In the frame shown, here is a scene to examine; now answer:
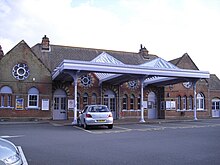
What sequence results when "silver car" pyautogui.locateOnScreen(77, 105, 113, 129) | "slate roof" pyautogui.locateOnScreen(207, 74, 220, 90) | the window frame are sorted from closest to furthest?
"silver car" pyautogui.locateOnScreen(77, 105, 113, 129) → the window frame → "slate roof" pyautogui.locateOnScreen(207, 74, 220, 90)

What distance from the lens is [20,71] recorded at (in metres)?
26.7

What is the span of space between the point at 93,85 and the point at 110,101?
2.76 metres

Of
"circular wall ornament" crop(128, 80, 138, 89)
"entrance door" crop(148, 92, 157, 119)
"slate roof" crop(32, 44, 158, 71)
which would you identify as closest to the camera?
"slate roof" crop(32, 44, 158, 71)

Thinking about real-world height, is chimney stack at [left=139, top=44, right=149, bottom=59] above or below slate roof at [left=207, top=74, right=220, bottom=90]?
above

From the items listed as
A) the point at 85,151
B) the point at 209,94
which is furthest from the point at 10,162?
the point at 209,94

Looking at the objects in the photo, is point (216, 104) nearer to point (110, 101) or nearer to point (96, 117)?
point (110, 101)

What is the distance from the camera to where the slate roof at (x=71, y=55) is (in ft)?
102

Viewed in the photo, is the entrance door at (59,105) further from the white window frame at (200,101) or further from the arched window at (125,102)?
the white window frame at (200,101)

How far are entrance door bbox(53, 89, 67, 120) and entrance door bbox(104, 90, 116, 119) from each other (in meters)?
4.56

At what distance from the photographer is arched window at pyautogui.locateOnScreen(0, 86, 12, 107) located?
84.9 ft

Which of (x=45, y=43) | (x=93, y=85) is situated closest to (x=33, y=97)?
(x=93, y=85)

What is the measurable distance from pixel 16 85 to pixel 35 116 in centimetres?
338

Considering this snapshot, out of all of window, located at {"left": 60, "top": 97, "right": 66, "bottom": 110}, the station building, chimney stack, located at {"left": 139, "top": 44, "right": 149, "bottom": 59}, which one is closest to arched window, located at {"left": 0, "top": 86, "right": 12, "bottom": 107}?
the station building

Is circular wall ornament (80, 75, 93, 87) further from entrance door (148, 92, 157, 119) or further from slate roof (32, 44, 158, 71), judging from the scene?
entrance door (148, 92, 157, 119)
